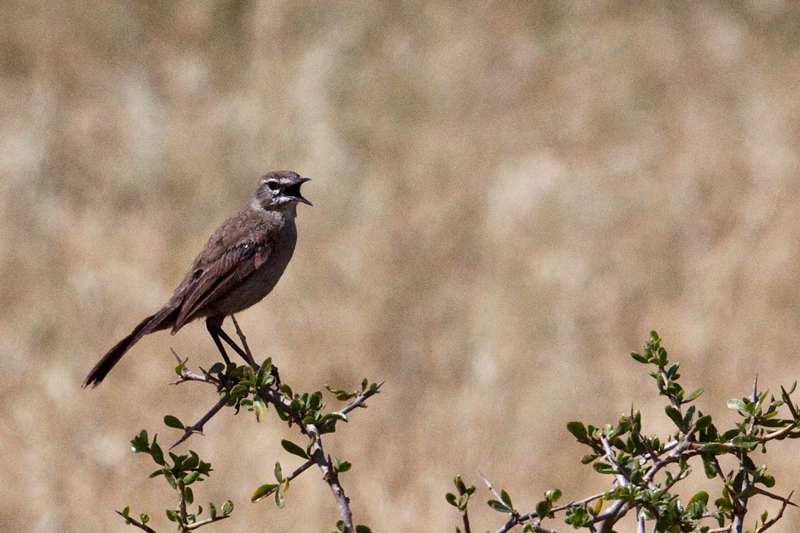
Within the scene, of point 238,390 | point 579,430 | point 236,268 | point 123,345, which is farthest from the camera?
point 236,268

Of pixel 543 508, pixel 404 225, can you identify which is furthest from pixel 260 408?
pixel 404 225

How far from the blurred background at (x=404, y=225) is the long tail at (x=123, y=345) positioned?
8.89ft

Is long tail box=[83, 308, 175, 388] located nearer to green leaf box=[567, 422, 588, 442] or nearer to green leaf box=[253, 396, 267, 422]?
green leaf box=[253, 396, 267, 422]

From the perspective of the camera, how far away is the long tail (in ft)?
13.2

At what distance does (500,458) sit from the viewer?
7.09 meters

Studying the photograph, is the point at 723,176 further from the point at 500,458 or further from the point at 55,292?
the point at 55,292

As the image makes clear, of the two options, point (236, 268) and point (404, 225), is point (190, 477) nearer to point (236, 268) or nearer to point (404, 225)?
point (236, 268)

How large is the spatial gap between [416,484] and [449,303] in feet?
5.52

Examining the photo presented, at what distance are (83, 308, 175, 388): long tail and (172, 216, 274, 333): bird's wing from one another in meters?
0.07

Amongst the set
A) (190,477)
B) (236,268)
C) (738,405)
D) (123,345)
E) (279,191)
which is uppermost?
(279,191)

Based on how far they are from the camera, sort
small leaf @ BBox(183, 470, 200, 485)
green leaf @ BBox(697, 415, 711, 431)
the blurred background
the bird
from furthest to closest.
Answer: the blurred background, the bird, small leaf @ BBox(183, 470, 200, 485), green leaf @ BBox(697, 415, 711, 431)

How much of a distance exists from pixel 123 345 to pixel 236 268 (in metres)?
0.66

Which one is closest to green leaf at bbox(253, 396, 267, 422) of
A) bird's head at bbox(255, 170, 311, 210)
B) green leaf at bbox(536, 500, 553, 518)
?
green leaf at bbox(536, 500, 553, 518)

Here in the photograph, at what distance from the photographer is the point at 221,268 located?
4551mm
